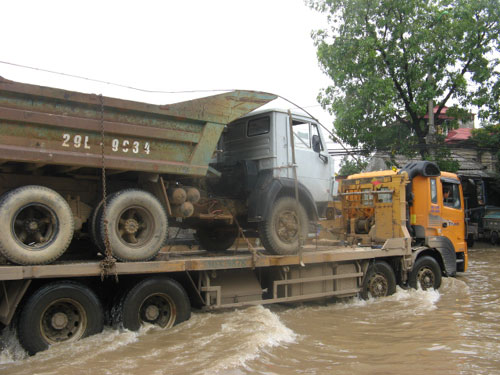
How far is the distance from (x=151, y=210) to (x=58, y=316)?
163cm

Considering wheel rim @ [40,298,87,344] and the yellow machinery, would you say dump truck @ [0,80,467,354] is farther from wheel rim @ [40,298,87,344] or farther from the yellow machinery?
the yellow machinery

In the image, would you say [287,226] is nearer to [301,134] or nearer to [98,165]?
[301,134]

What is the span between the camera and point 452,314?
7898 millimetres

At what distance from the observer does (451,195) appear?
1062 centimetres

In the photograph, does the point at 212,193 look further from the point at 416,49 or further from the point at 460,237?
the point at 416,49

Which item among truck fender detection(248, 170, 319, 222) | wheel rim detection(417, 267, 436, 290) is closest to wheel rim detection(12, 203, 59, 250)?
truck fender detection(248, 170, 319, 222)

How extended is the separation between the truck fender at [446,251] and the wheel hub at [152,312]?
626cm

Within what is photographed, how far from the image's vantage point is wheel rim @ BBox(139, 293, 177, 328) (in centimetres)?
596

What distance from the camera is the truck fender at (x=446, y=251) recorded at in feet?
33.1

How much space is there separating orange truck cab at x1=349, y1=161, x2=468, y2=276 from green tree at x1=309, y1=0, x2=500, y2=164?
837cm

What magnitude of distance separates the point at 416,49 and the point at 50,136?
1675 cm

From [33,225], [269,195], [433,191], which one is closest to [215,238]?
[269,195]

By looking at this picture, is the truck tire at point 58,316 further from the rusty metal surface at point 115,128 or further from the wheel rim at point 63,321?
the rusty metal surface at point 115,128

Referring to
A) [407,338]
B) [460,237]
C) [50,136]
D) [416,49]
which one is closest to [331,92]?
[416,49]
